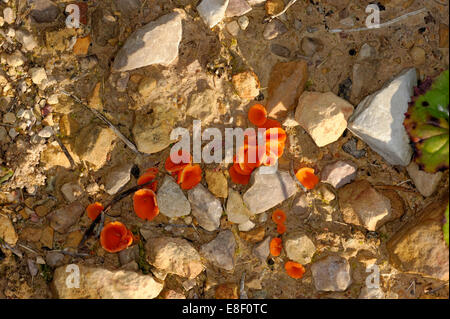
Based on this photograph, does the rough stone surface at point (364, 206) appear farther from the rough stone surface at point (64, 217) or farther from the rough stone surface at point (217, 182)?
the rough stone surface at point (64, 217)

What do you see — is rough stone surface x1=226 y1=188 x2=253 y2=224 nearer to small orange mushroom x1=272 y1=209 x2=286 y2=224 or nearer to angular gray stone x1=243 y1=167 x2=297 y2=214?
angular gray stone x1=243 y1=167 x2=297 y2=214

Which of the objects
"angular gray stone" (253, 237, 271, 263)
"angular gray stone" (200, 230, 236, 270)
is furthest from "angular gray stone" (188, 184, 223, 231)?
"angular gray stone" (253, 237, 271, 263)

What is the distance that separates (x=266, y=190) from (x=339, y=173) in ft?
3.06

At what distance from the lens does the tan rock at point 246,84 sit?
15.6ft

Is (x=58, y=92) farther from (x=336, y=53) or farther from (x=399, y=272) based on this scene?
(x=399, y=272)

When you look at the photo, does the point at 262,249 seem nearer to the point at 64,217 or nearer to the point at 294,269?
the point at 294,269

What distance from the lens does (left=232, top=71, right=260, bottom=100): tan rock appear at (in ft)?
15.6

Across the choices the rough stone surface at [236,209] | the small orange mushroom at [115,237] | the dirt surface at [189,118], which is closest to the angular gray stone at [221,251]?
the dirt surface at [189,118]

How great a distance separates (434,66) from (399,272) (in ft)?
8.37

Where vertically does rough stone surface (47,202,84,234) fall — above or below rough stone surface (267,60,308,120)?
below

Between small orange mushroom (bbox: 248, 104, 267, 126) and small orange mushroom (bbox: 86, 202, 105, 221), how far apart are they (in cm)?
217

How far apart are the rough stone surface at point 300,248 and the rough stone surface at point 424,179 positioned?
4.82ft
